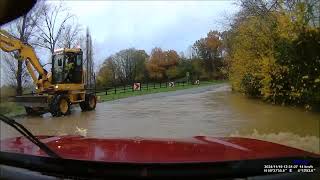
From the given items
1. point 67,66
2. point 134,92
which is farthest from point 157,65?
point 67,66

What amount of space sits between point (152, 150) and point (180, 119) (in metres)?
4.65

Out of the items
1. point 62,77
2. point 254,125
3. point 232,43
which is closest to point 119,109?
point 62,77

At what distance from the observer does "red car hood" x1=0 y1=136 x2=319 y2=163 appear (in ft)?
11.8

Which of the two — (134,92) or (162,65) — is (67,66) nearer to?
(134,92)

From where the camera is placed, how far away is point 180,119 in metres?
8.59

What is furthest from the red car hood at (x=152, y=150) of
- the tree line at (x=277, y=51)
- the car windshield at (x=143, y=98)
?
the tree line at (x=277, y=51)

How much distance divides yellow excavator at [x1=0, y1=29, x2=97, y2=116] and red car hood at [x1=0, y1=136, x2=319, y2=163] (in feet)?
5.92

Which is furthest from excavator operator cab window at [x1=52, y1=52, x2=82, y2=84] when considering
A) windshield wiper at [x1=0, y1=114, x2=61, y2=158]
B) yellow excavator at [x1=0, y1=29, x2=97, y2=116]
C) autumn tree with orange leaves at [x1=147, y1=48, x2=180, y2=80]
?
windshield wiper at [x1=0, y1=114, x2=61, y2=158]

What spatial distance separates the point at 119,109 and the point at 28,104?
61.1 inches

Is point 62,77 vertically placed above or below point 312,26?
below

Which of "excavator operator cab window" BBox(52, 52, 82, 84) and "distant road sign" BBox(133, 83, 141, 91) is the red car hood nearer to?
"excavator operator cab window" BBox(52, 52, 82, 84)

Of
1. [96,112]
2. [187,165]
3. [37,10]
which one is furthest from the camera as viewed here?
[96,112]

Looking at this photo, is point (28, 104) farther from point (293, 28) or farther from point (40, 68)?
point (293, 28)

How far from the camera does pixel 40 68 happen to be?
6.23 meters
